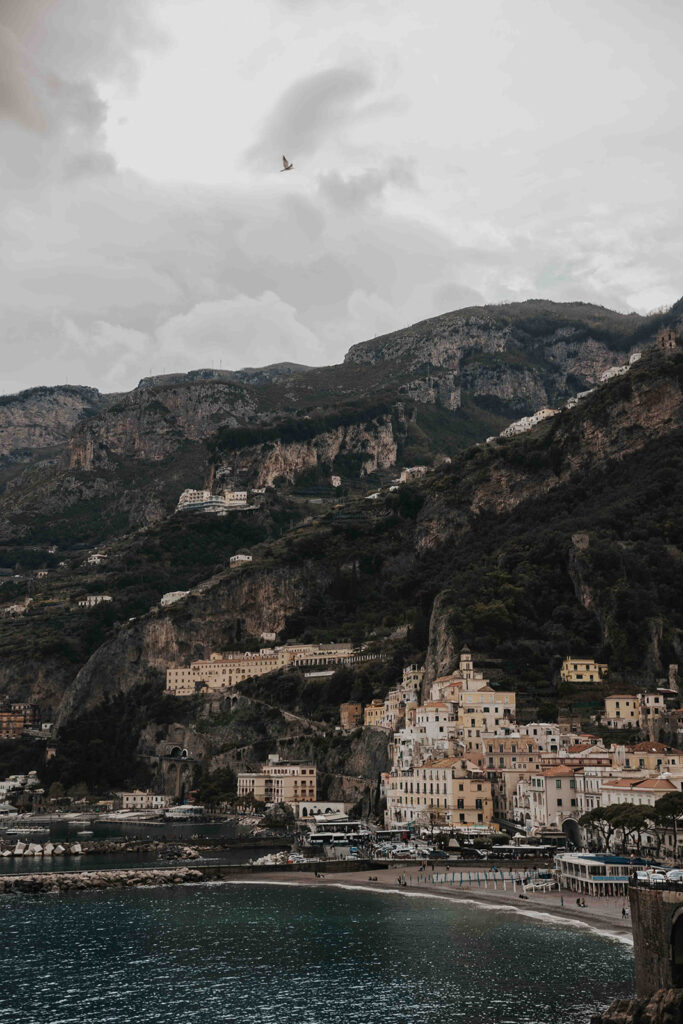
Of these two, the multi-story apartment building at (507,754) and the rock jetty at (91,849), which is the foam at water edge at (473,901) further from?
the multi-story apartment building at (507,754)

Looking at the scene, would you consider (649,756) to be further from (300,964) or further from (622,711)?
(300,964)

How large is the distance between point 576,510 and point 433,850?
84.4 m

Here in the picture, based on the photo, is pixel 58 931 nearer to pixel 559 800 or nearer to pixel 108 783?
pixel 559 800

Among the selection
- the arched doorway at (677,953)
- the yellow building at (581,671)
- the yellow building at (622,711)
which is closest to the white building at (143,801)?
the yellow building at (581,671)

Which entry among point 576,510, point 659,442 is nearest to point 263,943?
point 576,510

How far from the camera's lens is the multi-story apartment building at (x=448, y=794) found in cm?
11131

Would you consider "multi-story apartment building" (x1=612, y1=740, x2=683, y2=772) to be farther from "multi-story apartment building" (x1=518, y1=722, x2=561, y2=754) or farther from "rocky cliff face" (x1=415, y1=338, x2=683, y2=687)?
"rocky cliff face" (x1=415, y1=338, x2=683, y2=687)

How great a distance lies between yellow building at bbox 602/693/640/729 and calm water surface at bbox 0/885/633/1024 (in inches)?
1826

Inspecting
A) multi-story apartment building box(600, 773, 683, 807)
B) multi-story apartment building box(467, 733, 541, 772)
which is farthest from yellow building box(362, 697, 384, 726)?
multi-story apartment building box(600, 773, 683, 807)

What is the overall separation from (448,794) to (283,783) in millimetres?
36831

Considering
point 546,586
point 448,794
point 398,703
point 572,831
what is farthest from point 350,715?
point 572,831

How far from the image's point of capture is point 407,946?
65812 mm

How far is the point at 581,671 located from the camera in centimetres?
13388

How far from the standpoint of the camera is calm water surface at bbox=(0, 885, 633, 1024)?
53000mm
